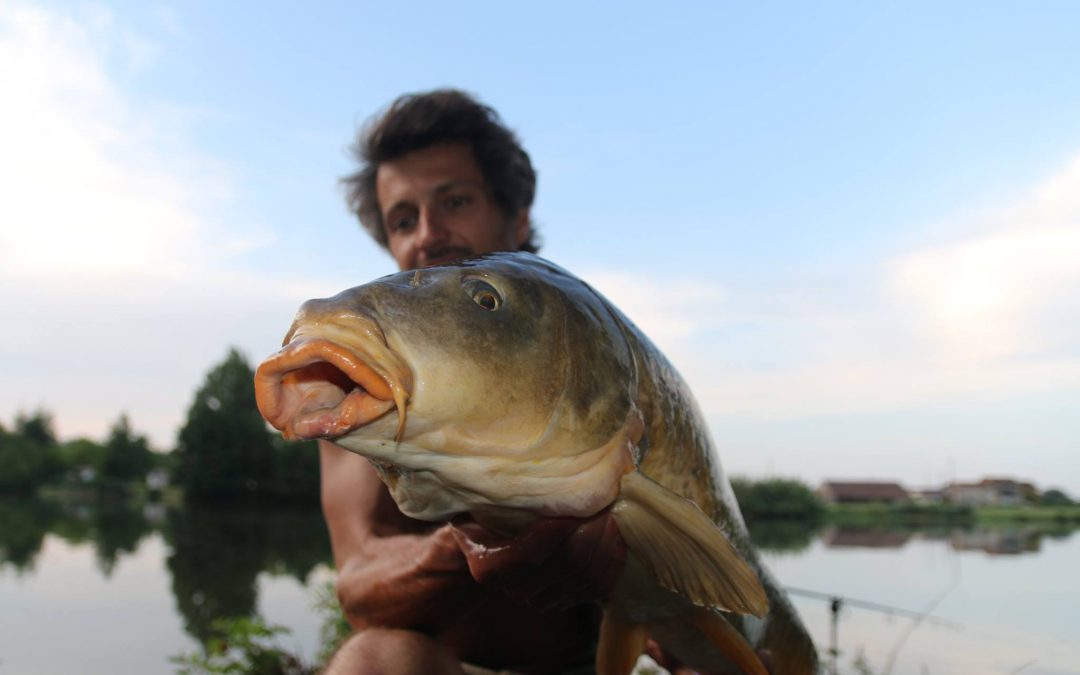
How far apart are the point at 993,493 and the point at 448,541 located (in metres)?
66.2

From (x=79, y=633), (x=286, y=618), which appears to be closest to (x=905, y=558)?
(x=286, y=618)

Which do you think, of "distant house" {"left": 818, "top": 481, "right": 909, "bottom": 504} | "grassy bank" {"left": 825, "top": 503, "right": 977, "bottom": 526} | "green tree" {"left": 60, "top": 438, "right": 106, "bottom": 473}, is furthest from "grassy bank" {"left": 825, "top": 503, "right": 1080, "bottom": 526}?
"green tree" {"left": 60, "top": 438, "right": 106, "bottom": 473}

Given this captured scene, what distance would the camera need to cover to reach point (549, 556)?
4.56ft

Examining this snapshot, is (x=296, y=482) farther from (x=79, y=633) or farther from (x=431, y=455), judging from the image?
(x=431, y=455)

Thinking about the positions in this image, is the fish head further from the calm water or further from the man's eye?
the calm water

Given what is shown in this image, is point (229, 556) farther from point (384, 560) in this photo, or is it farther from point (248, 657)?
point (384, 560)

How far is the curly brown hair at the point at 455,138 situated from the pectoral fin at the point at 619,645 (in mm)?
2036

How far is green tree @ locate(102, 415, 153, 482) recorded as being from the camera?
A: 54656 mm

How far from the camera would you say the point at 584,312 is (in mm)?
1324

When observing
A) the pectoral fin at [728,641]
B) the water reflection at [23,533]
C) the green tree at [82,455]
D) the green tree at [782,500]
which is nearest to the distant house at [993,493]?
the green tree at [782,500]

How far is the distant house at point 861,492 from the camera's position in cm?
5622

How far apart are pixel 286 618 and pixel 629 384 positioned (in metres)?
11.0

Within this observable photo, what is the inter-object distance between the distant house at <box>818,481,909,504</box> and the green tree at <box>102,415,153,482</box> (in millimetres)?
49605

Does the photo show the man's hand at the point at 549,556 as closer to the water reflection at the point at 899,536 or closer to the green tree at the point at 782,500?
the water reflection at the point at 899,536
